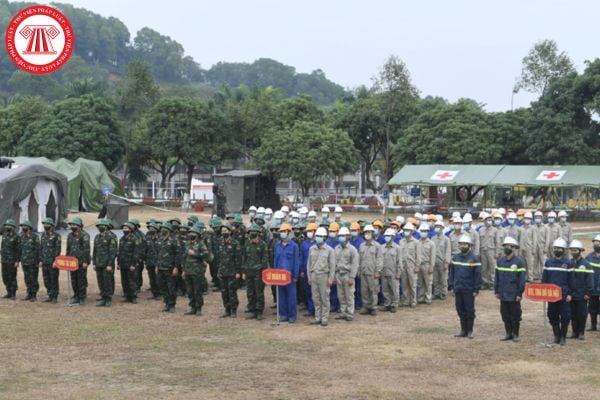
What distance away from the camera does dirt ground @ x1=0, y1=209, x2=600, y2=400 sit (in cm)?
1002

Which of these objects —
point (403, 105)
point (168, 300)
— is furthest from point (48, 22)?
point (403, 105)

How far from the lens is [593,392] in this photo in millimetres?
9977

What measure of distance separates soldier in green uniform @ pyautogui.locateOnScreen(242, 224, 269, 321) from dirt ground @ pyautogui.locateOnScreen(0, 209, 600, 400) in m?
0.37

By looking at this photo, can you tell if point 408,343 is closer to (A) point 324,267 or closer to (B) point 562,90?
(A) point 324,267

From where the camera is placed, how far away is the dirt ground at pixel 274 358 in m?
10.0

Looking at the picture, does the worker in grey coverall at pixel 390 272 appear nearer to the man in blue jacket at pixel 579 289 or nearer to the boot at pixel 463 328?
the boot at pixel 463 328

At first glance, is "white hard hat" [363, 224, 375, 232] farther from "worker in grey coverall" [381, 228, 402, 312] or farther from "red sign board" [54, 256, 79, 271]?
"red sign board" [54, 256, 79, 271]

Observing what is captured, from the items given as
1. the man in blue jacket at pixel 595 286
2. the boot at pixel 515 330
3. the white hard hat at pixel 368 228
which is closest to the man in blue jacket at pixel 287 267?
the white hard hat at pixel 368 228

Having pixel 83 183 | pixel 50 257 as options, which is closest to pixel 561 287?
pixel 50 257

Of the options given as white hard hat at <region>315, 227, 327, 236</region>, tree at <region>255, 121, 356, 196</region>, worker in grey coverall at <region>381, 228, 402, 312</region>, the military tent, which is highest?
tree at <region>255, 121, 356, 196</region>

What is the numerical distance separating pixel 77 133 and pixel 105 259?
41.1 m

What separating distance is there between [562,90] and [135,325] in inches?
1518

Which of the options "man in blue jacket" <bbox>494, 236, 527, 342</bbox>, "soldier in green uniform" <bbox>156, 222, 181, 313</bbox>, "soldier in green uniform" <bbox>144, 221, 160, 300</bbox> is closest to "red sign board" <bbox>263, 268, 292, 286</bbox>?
"soldier in green uniform" <bbox>156, 222, 181, 313</bbox>

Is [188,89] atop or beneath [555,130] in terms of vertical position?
atop
